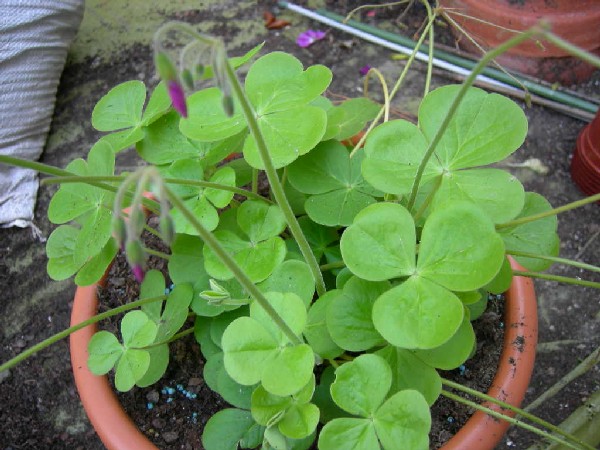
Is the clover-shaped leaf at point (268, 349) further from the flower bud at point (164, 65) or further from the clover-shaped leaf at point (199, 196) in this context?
the flower bud at point (164, 65)

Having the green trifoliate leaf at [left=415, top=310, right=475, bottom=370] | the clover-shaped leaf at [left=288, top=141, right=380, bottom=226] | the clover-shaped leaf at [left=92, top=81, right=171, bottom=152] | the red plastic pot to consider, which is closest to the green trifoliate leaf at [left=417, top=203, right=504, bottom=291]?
the green trifoliate leaf at [left=415, top=310, right=475, bottom=370]

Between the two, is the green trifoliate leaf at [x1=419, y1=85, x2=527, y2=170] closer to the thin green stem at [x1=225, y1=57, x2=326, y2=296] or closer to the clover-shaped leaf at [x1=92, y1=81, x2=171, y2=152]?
the thin green stem at [x1=225, y1=57, x2=326, y2=296]

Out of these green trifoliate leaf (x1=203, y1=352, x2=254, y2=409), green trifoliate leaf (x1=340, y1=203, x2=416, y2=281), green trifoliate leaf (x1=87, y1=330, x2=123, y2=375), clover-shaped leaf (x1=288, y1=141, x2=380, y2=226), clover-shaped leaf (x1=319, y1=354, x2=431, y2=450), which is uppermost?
green trifoliate leaf (x1=340, y1=203, x2=416, y2=281)

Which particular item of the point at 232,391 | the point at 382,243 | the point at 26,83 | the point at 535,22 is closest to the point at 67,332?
the point at 232,391

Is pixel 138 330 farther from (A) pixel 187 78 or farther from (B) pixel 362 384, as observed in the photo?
(A) pixel 187 78

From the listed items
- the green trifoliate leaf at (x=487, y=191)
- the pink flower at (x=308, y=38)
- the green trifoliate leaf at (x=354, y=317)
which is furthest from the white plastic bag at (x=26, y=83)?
the green trifoliate leaf at (x=487, y=191)

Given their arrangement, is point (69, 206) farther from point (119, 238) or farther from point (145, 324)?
point (119, 238)
